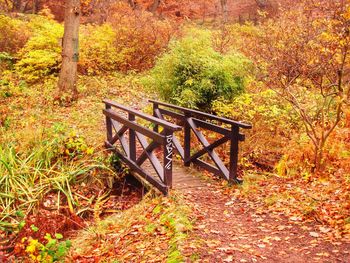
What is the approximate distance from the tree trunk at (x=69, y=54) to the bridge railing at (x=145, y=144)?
428 centimetres

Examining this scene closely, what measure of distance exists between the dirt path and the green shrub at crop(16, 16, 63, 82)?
33.2 ft

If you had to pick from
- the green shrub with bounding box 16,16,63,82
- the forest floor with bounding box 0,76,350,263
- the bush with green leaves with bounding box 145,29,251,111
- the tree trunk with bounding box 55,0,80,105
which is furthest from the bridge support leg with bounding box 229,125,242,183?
the green shrub with bounding box 16,16,63,82

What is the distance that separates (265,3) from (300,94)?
1759 cm

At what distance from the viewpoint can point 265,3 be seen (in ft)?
87.9

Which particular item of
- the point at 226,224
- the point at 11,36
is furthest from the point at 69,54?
the point at 226,224

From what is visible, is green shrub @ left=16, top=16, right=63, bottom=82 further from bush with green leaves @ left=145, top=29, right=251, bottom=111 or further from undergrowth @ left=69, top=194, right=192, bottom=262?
undergrowth @ left=69, top=194, right=192, bottom=262

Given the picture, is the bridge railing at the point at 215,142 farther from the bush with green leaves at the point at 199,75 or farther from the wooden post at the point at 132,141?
the bush with green leaves at the point at 199,75

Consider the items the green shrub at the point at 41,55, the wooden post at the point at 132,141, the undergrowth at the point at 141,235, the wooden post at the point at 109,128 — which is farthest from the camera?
the green shrub at the point at 41,55

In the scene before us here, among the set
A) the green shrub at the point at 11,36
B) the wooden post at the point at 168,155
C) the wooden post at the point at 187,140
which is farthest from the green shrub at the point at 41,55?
the wooden post at the point at 168,155

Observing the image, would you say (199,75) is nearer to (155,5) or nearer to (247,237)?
(247,237)

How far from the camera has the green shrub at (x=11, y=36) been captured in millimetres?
16938

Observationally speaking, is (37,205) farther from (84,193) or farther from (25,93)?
(25,93)

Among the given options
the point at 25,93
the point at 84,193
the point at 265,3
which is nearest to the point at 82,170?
the point at 84,193

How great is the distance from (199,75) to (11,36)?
33.5 ft
